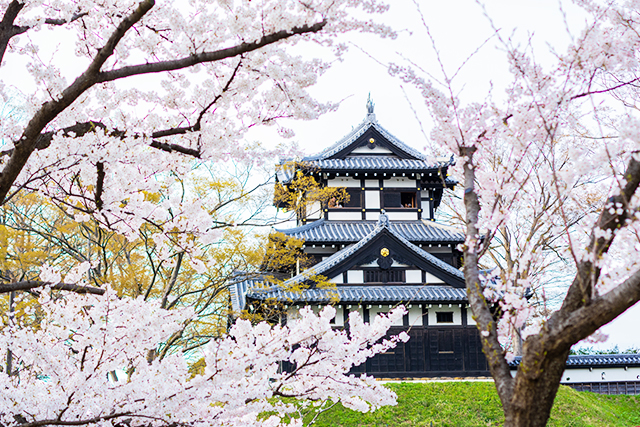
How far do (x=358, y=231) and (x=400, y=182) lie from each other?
9.71 feet

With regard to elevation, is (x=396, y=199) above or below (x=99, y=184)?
above

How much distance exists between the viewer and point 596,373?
63.1 feet

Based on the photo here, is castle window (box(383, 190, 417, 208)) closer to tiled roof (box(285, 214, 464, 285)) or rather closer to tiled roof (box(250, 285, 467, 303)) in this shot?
tiled roof (box(285, 214, 464, 285))

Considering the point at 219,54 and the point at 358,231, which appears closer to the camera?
the point at 219,54

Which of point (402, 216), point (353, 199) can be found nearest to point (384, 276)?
point (402, 216)

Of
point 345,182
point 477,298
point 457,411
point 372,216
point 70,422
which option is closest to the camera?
point 477,298

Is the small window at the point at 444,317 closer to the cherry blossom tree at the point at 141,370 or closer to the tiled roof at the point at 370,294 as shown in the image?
A: the tiled roof at the point at 370,294

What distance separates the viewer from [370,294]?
686 inches

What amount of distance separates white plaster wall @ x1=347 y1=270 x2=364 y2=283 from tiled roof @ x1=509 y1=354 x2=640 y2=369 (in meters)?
6.24

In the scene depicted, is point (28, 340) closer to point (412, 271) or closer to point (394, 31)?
point (394, 31)

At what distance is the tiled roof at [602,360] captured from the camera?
19.0 meters

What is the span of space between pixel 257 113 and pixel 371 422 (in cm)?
1082

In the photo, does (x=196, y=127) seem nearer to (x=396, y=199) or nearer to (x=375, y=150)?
(x=396, y=199)

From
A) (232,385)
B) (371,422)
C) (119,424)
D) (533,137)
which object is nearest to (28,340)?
(119,424)
